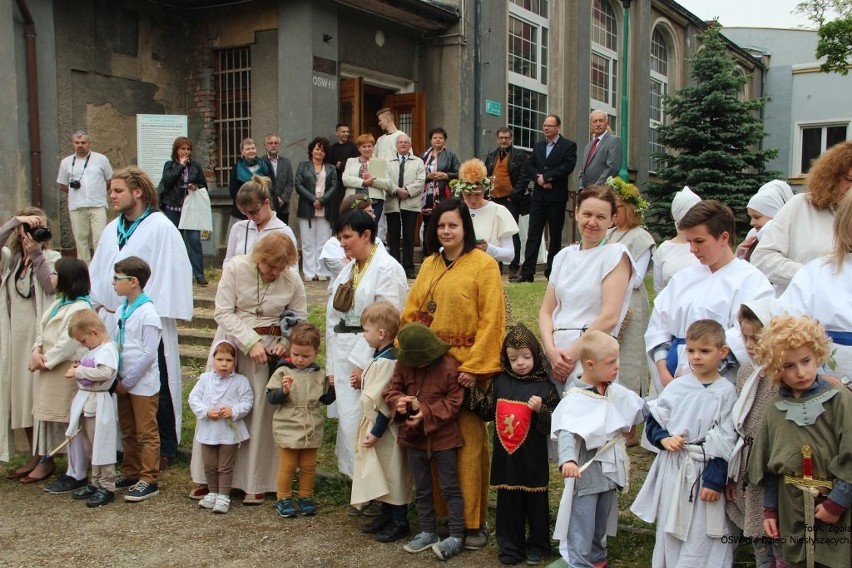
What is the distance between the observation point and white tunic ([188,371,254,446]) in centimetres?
535

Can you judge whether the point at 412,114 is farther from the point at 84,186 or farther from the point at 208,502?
the point at 208,502

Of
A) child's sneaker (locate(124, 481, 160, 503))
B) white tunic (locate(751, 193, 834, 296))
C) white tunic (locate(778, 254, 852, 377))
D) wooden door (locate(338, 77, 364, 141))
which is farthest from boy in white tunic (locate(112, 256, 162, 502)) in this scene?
wooden door (locate(338, 77, 364, 141))

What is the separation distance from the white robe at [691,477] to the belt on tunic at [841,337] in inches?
19.4

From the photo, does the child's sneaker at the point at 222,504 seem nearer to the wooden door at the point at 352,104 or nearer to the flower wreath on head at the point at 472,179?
the flower wreath on head at the point at 472,179

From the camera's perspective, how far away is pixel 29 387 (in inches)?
240

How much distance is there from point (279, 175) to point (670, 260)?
23.7 feet

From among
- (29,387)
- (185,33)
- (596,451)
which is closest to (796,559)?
(596,451)

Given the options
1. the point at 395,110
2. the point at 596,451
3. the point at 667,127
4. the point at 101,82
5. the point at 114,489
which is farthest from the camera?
the point at 667,127

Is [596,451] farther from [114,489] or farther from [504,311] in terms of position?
[114,489]

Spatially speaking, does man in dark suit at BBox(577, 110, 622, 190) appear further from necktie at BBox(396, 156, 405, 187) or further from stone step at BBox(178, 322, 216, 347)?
stone step at BBox(178, 322, 216, 347)

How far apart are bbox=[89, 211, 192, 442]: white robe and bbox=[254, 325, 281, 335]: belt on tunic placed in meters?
0.80

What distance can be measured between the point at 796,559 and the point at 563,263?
1.93m

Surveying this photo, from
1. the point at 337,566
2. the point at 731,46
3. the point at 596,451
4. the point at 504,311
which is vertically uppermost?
the point at 731,46

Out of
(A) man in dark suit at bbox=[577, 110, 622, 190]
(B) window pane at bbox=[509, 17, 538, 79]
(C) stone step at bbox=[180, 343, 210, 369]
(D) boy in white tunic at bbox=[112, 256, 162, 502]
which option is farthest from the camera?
(B) window pane at bbox=[509, 17, 538, 79]
